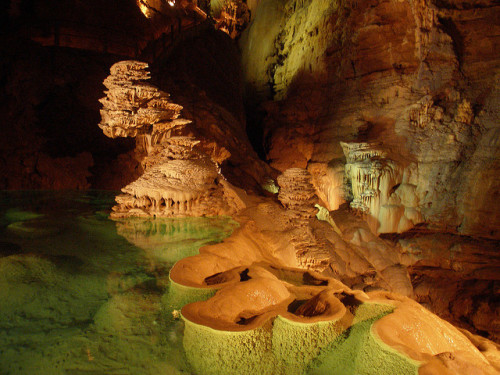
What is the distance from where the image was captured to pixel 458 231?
31.9ft

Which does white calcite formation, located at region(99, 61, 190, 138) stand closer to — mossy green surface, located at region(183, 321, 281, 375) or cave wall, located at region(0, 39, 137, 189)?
mossy green surface, located at region(183, 321, 281, 375)

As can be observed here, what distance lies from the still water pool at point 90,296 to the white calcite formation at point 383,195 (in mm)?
6118

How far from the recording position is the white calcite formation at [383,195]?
10258 millimetres

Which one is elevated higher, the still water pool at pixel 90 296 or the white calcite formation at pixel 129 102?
the white calcite formation at pixel 129 102

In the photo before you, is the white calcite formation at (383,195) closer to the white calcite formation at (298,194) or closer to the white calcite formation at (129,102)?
the white calcite formation at (298,194)

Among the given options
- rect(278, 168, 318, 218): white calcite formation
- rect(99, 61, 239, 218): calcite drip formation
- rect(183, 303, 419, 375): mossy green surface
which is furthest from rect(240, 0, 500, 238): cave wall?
rect(183, 303, 419, 375): mossy green surface

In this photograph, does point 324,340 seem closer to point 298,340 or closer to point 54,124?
point 298,340

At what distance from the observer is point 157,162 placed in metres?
7.45

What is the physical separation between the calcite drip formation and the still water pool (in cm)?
93

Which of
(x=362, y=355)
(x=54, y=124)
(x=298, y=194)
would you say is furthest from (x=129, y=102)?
(x=54, y=124)

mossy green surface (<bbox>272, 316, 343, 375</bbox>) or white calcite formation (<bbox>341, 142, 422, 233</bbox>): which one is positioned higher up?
white calcite formation (<bbox>341, 142, 422, 233</bbox>)

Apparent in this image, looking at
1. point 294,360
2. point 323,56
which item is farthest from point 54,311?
point 323,56

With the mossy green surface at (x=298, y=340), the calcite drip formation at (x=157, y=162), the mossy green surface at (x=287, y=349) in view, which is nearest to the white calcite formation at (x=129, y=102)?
the calcite drip formation at (x=157, y=162)

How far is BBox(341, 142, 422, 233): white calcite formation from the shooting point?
10.3 metres
